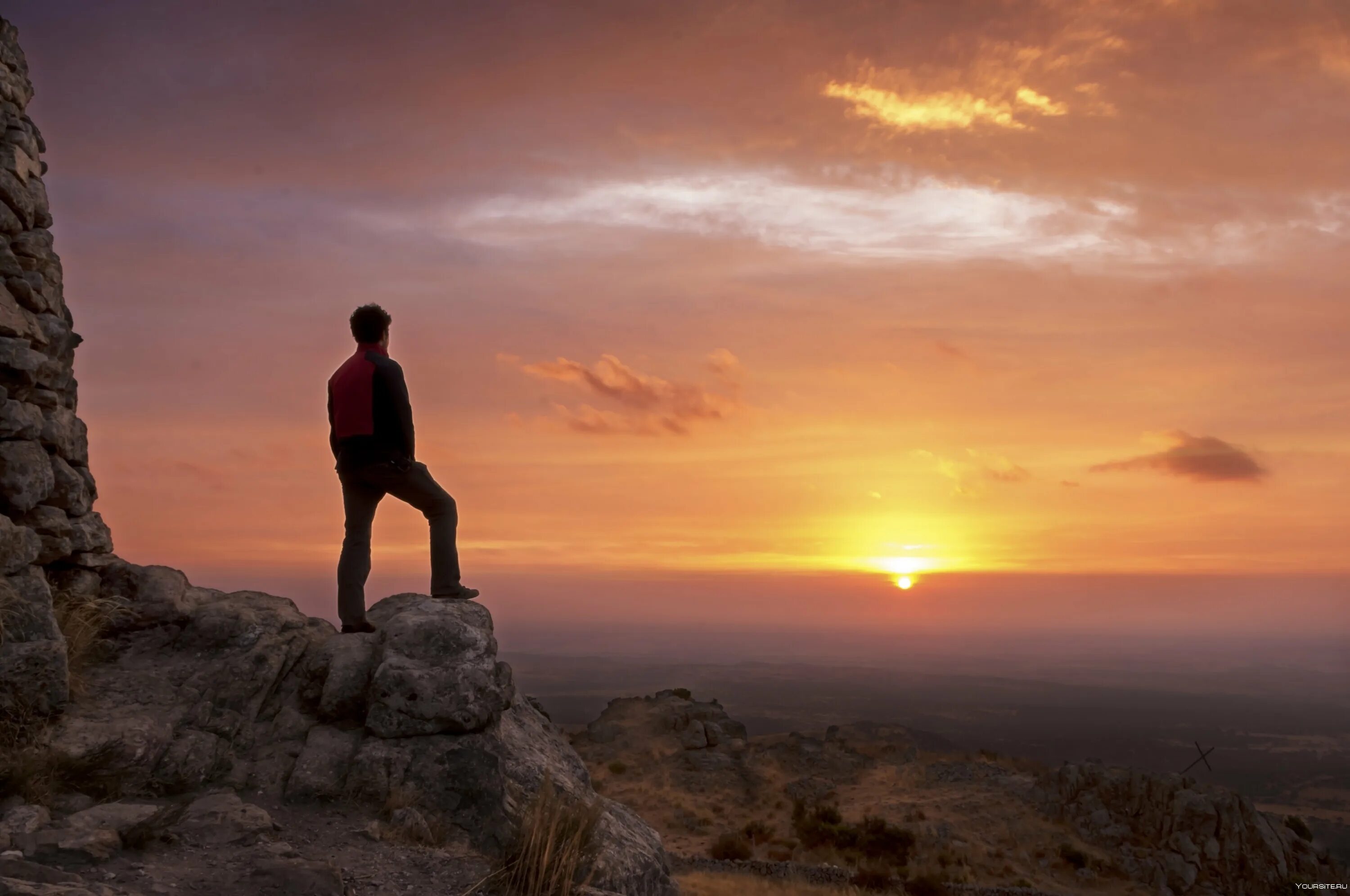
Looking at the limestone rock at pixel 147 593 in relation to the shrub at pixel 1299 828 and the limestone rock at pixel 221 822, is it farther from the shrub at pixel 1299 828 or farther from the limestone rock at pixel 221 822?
the shrub at pixel 1299 828

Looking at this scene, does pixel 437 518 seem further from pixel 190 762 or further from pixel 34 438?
pixel 34 438

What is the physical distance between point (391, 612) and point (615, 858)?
4.49 metres

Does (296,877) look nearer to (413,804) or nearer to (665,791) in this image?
(413,804)

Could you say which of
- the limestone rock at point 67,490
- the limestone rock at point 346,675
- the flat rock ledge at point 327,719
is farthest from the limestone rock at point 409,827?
the limestone rock at point 67,490

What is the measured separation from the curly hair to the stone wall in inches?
128

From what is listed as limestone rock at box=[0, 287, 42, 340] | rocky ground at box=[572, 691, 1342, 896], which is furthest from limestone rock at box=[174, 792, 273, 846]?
rocky ground at box=[572, 691, 1342, 896]

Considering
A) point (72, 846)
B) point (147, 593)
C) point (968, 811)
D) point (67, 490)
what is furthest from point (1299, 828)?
point (67, 490)

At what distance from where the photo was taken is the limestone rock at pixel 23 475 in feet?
26.9

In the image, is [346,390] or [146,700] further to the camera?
[346,390]

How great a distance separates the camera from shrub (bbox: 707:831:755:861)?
3516 cm

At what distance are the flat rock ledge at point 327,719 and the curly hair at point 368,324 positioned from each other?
3.10 metres

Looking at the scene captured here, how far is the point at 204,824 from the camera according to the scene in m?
6.46

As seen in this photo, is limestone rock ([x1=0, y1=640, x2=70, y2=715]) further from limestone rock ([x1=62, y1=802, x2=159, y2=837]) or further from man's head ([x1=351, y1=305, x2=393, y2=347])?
man's head ([x1=351, y1=305, x2=393, y2=347])

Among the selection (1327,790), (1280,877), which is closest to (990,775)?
(1280,877)
